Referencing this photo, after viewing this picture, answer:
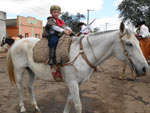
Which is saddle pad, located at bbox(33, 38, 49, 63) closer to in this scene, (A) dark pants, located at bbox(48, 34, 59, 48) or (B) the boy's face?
(A) dark pants, located at bbox(48, 34, 59, 48)

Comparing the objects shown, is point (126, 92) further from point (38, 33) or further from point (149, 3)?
point (38, 33)

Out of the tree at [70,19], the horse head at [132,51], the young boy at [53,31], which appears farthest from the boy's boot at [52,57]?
the tree at [70,19]

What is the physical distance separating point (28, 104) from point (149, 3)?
20.3 metres

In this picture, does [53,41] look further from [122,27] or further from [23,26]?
[23,26]

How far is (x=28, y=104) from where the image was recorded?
3557 millimetres

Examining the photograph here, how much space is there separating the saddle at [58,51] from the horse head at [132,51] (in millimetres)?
903

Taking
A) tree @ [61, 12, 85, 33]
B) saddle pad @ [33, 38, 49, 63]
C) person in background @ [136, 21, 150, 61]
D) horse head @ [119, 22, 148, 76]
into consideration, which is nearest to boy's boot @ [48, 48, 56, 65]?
saddle pad @ [33, 38, 49, 63]

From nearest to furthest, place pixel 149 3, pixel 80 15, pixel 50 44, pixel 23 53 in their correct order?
pixel 50 44 → pixel 23 53 → pixel 149 3 → pixel 80 15

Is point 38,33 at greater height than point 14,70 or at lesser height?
greater

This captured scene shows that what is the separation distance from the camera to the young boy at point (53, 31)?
2.49 meters

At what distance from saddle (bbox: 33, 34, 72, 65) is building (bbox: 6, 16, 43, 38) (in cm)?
2190

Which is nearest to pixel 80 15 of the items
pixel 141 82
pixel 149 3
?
pixel 149 3

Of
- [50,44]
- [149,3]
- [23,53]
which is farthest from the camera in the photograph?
[149,3]

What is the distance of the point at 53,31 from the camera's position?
2586 mm
